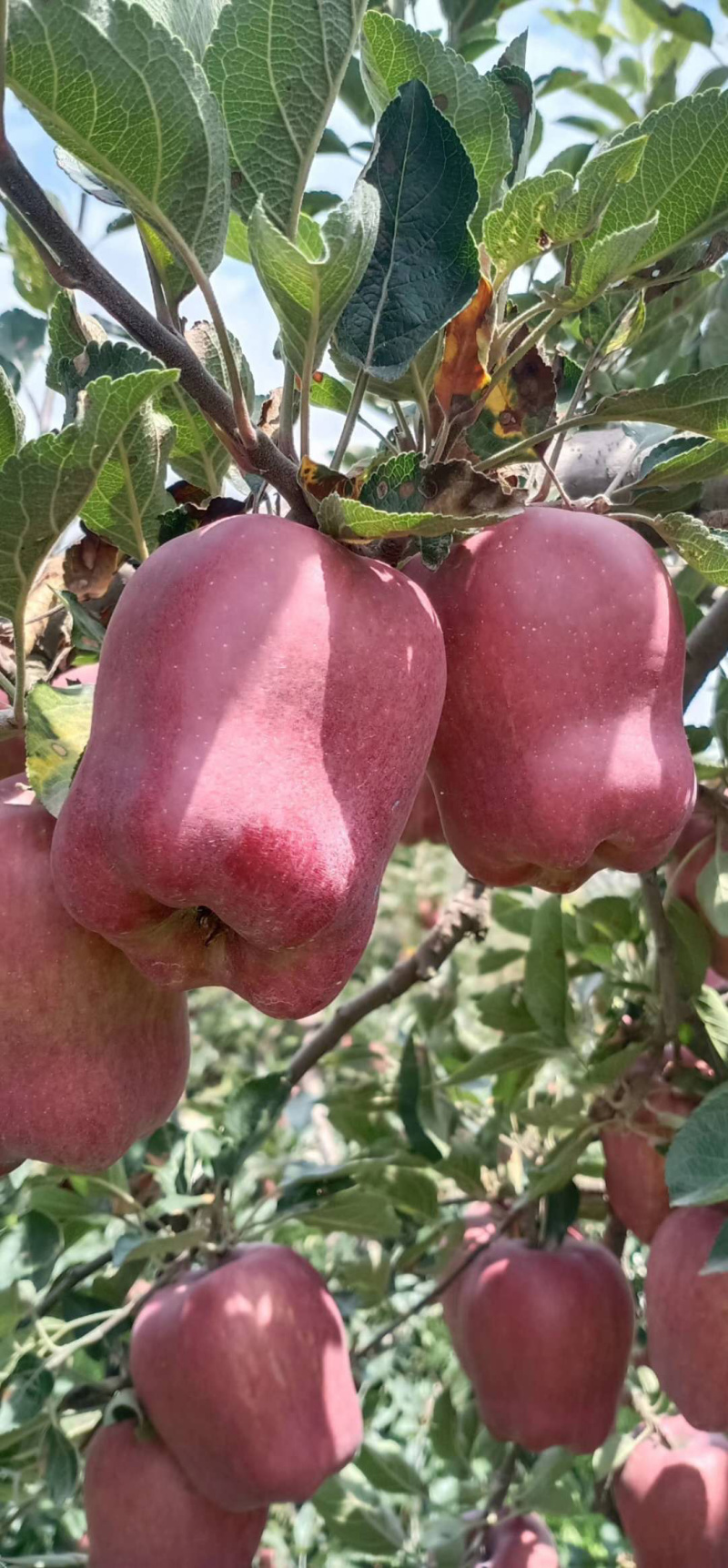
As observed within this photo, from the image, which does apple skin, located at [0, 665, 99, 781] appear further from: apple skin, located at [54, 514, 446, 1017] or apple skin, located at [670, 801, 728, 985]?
apple skin, located at [670, 801, 728, 985]

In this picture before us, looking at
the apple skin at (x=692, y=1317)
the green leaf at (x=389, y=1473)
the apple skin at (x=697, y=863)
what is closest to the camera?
the apple skin at (x=692, y=1317)

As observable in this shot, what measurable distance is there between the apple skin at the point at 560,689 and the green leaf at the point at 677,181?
13 cm

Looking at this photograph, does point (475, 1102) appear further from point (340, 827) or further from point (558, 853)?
point (340, 827)

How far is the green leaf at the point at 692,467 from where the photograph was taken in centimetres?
54

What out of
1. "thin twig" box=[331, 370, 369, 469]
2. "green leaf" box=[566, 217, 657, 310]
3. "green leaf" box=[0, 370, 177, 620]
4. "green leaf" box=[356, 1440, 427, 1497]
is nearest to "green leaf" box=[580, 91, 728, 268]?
"green leaf" box=[566, 217, 657, 310]

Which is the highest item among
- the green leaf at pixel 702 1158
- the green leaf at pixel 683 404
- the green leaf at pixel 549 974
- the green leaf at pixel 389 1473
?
the green leaf at pixel 683 404

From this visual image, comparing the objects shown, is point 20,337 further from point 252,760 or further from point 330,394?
point 252,760

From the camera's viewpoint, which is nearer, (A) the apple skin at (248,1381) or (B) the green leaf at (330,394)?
(B) the green leaf at (330,394)

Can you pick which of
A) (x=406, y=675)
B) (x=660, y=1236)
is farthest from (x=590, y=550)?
(x=660, y=1236)

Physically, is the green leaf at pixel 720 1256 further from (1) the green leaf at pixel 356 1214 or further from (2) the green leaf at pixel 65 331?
(2) the green leaf at pixel 65 331

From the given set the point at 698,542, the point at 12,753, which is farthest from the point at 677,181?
the point at 12,753

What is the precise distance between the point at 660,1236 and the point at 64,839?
698 millimetres

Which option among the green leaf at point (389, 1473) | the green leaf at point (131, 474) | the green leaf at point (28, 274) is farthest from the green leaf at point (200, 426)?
the green leaf at point (389, 1473)

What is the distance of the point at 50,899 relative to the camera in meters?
0.52
